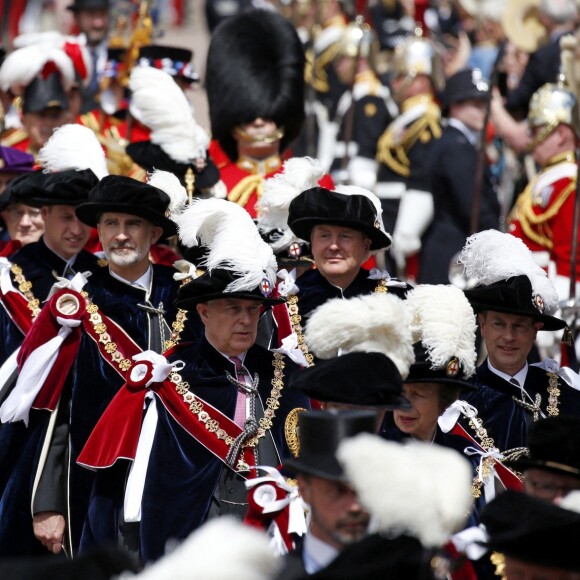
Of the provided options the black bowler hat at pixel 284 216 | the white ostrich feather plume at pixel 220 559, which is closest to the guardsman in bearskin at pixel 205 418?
the black bowler hat at pixel 284 216

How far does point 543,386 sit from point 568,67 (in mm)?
3620

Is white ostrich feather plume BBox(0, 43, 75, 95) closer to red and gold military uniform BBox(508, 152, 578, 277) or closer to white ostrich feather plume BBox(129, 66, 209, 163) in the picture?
white ostrich feather plume BBox(129, 66, 209, 163)

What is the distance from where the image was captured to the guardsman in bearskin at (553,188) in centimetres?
930

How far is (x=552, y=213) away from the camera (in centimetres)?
936

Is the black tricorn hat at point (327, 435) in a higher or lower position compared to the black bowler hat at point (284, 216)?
higher

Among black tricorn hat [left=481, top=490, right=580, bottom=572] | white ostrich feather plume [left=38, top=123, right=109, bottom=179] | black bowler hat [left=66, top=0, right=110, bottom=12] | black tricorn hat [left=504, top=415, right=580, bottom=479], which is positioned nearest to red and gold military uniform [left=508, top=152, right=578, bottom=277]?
white ostrich feather plume [left=38, top=123, right=109, bottom=179]

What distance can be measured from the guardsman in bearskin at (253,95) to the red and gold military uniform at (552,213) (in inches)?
51.1

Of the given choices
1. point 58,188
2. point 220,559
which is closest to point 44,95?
point 58,188

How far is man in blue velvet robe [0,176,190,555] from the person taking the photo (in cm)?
712

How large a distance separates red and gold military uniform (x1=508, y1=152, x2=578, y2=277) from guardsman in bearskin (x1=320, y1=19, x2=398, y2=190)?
2.79 m

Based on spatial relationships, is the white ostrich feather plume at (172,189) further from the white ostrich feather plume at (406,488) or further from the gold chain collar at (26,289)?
the white ostrich feather plume at (406,488)

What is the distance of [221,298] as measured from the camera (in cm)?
642

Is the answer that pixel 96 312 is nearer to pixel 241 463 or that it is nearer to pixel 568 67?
pixel 241 463

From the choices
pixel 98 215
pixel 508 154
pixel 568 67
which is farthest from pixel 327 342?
pixel 508 154
